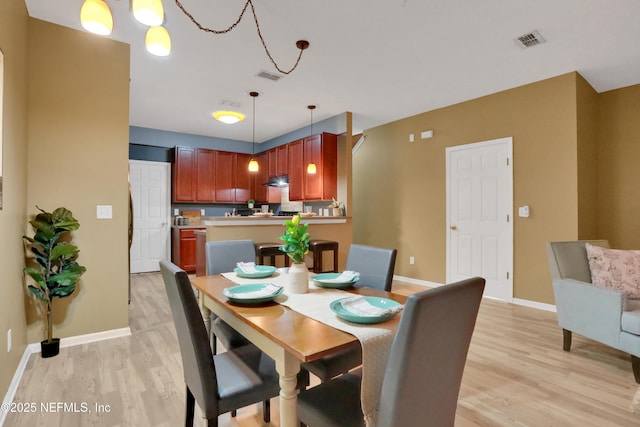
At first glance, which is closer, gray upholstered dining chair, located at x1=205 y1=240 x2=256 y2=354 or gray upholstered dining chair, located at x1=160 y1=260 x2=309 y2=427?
gray upholstered dining chair, located at x1=160 y1=260 x2=309 y2=427

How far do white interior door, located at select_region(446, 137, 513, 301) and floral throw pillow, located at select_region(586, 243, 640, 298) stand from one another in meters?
1.40

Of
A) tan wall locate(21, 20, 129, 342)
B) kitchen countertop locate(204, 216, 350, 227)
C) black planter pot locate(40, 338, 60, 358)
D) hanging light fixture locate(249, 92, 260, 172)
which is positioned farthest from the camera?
Answer: hanging light fixture locate(249, 92, 260, 172)

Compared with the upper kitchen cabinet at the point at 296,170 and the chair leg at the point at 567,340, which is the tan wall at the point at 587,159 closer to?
the chair leg at the point at 567,340

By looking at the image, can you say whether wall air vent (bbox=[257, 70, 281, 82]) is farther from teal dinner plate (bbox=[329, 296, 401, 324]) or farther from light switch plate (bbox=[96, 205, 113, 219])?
teal dinner plate (bbox=[329, 296, 401, 324])

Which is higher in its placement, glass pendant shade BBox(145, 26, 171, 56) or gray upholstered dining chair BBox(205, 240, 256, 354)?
glass pendant shade BBox(145, 26, 171, 56)

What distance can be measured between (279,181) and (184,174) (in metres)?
1.85

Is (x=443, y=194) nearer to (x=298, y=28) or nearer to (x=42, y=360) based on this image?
(x=298, y=28)

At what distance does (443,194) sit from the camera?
4.77 meters

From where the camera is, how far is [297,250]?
5.37 feet

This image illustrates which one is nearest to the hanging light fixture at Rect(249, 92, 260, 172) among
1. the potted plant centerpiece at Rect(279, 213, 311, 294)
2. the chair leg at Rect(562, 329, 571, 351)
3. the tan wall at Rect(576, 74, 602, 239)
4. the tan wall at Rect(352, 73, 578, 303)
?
the tan wall at Rect(352, 73, 578, 303)

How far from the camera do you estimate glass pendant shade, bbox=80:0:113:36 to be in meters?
1.59

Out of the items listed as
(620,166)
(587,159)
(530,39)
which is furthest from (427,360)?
(620,166)

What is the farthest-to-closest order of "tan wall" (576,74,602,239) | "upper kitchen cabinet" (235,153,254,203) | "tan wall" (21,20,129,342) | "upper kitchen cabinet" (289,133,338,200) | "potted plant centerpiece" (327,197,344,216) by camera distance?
"upper kitchen cabinet" (235,153,254,203) → "upper kitchen cabinet" (289,133,338,200) → "potted plant centerpiece" (327,197,344,216) → "tan wall" (576,74,602,239) → "tan wall" (21,20,129,342)

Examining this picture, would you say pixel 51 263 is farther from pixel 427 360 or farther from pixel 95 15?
pixel 427 360
